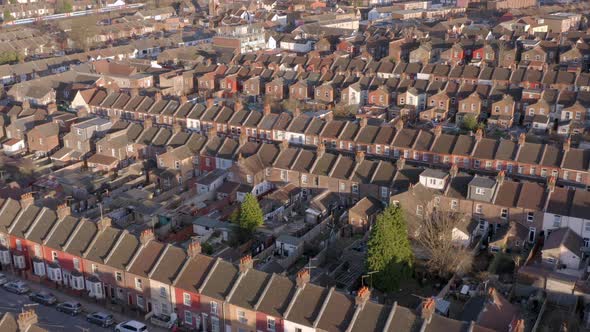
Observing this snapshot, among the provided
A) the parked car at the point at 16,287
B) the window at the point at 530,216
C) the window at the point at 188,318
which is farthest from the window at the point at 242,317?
the window at the point at 530,216

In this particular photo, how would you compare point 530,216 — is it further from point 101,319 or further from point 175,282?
point 101,319

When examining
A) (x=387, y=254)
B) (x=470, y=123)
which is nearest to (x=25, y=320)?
(x=387, y=254)

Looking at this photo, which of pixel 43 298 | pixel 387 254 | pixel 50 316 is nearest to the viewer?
pixel 50 316

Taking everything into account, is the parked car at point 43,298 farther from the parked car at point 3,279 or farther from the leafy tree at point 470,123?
the leafy tree at point 470,123

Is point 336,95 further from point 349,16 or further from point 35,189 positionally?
point 349,16

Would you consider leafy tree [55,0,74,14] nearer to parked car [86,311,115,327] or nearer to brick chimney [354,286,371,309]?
parked car [86,311,115,327]
